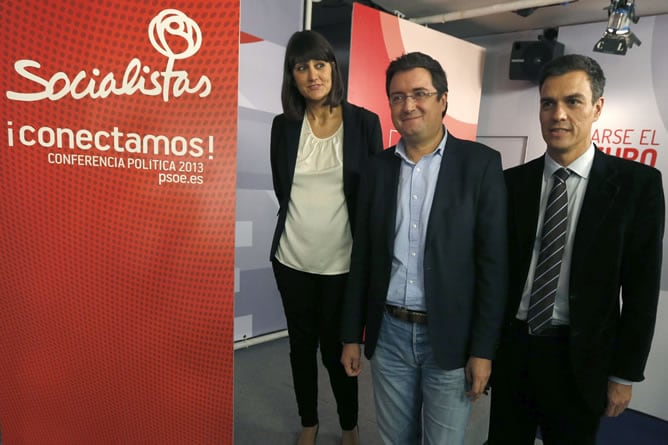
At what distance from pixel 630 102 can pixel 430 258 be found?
3361 millimetres

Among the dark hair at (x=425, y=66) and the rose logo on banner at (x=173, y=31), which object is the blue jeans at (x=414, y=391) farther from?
the rose logo on banner at (x=173, y=31)

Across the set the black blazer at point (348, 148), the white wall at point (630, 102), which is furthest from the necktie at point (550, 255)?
the white wall at point (630, 102)

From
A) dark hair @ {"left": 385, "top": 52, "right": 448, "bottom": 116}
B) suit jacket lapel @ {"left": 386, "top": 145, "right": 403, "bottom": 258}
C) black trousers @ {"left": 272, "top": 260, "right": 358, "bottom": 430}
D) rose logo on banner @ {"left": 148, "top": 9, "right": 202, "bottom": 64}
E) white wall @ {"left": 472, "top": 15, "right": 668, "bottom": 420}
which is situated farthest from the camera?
white wall @ {"left": 472, "top": 15, "right": 668, "bottom": 420}

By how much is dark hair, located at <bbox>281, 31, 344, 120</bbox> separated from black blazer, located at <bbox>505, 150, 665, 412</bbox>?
0.98m

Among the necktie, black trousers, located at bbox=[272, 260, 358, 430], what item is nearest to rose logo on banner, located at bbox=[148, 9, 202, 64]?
black trousers, located at bbox=[272, 260, 358, 430]

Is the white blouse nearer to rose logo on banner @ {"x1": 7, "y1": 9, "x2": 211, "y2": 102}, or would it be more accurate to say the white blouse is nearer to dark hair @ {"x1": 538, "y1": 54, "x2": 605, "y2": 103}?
rose logo on banner @ {"x1": 7, "y1": 9, "x2": 211, "y2": 102}

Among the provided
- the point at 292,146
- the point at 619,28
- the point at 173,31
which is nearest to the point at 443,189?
the point at 292,146

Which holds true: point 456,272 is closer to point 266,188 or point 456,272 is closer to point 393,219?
point 393,219

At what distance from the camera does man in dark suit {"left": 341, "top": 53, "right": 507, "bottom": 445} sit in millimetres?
1273

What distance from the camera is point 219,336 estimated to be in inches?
46.5

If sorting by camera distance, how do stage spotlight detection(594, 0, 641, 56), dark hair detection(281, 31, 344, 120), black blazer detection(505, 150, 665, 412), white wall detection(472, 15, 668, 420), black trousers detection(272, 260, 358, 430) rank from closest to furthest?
black blazer detection(505, 150, 665, 412)
dark hair detection(281, 31, 344, 120)
black trousers detection(272, 260, 358, 430)
stage spotlight detection(594, 0, 641, 56)
white wall detection(472, 15, 668, 420)

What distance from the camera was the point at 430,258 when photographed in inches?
50.7

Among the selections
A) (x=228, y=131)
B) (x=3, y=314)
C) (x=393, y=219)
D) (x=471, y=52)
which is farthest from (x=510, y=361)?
(x=471, y=52)

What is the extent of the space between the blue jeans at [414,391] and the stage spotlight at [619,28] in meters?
2.87
